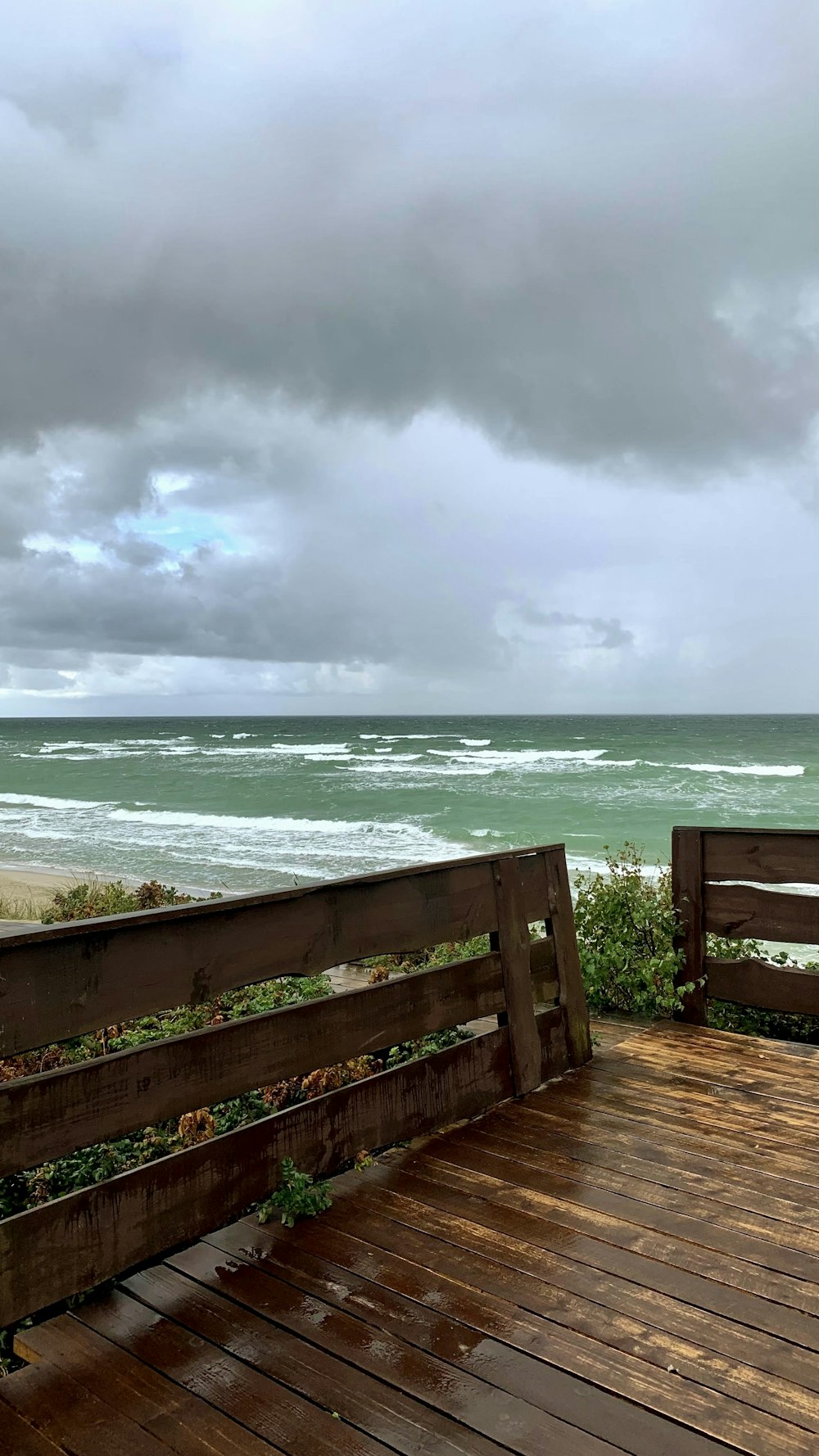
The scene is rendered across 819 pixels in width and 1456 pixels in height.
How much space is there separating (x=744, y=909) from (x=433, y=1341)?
2983mm

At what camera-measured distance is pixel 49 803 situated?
31.6 meters

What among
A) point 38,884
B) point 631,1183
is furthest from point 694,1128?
point 38,884

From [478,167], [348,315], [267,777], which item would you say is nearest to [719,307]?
[348,315]

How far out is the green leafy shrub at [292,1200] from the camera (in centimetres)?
248

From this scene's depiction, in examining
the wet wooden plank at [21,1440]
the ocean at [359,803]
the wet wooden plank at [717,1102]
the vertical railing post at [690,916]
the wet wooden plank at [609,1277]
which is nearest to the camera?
the wet wooden plank at [21,1440]

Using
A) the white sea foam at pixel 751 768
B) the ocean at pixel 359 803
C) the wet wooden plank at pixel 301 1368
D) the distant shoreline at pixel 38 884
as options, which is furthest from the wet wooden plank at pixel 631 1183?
the white sea foam at pixel 751 768

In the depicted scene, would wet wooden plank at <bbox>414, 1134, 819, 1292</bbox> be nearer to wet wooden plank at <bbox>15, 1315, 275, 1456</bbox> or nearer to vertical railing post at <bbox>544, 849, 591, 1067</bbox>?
vertical railing post at <bbox>544, 849, 591, 1067</bbox>

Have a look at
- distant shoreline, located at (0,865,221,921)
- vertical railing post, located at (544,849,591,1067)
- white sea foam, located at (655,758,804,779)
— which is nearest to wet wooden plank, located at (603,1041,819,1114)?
vertical railing post, located at (544,849,591,1067)

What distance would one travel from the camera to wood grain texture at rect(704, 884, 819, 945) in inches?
164

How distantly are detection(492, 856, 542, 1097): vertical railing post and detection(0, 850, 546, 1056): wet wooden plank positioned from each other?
6 cm

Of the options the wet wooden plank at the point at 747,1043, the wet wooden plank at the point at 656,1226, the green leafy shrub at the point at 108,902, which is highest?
the wet wooden plank at the point at 656,1226

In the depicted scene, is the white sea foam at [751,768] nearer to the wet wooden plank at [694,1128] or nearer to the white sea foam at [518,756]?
the white sea foam at [518,756]

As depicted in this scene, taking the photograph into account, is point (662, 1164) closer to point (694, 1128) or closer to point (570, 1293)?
point (694, 1128)

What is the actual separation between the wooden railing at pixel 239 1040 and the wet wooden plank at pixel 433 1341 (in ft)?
0.88
